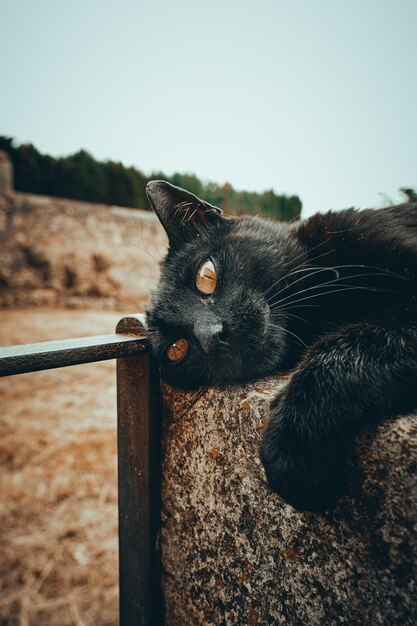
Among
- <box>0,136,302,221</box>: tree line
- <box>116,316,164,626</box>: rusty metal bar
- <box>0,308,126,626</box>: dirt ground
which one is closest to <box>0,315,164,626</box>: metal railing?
<box>116,316,164,626</box>: rusty metal bar

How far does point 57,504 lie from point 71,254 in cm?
Answer: 653

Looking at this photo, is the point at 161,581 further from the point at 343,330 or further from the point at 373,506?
the point at 343,330

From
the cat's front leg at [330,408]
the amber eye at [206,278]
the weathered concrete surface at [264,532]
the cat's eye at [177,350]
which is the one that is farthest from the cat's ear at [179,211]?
the cat's front leg at [330,408]

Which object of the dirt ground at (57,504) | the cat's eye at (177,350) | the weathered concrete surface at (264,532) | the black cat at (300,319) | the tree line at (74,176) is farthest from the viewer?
the tree line at (74,176)

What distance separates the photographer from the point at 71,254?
8266 mm

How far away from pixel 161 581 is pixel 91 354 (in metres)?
0.68

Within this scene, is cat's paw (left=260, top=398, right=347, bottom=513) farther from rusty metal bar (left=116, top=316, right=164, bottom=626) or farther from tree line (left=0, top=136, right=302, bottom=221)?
tree line (left=0, top=136, right=302, bottom=221)

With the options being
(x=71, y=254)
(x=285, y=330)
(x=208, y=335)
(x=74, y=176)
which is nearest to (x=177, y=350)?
(x=208, y=335)

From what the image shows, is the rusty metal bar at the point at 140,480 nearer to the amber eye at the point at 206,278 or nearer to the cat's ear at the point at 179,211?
the amber eye at the point at 206,278

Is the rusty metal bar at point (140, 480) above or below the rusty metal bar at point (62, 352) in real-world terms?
below

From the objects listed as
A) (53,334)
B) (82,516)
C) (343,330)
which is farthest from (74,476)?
(53,334)

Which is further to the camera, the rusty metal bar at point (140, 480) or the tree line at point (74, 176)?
the tree line at point (74, 176)

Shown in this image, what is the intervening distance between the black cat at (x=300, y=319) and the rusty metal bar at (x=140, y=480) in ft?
0.27

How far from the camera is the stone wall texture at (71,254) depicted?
7703 mm
